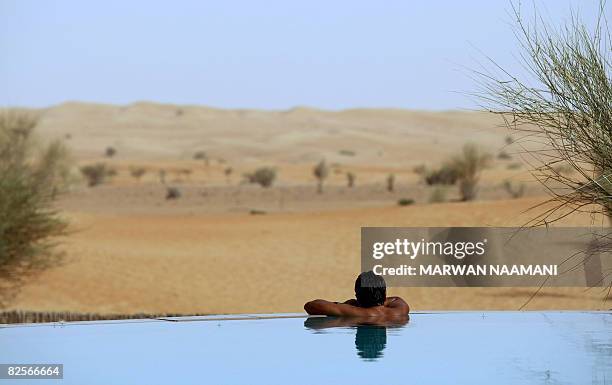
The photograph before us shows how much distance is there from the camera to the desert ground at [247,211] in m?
24.5

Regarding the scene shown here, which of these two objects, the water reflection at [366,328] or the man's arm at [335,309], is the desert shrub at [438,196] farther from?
the water reflection at [366,328]

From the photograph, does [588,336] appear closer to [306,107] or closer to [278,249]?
[278,249]

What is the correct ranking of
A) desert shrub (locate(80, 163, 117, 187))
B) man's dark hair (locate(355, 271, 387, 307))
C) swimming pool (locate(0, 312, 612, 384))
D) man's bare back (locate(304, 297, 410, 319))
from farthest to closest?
desert shrub (locate(80, 163, 117, 187)), man's bare back (locate(304, 297, 410, 319)), man's dark hair (locate(355, 271, 387, 307)), swimming pool (locate(0, 312, 612, 384))

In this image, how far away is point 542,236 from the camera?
2531cm

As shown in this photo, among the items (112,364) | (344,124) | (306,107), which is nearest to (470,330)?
(112,364)

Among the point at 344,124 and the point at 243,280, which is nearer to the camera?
the point at 243,280

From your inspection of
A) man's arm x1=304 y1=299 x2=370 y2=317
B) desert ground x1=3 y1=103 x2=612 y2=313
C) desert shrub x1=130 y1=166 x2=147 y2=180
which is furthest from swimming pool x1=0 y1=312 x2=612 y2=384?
desert shrub x1=130 y1=166 x2=147 y2=180

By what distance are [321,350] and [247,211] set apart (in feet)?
137

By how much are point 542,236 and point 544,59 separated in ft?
55.0

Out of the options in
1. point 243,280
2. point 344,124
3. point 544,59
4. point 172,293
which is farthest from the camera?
point 344,124

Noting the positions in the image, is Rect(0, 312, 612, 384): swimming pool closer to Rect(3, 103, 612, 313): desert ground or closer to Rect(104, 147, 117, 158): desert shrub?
Rect(3, 103, 612, 313): desert ground

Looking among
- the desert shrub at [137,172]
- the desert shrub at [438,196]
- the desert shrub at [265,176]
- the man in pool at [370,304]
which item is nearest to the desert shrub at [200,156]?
the desert shrub at [137,172]

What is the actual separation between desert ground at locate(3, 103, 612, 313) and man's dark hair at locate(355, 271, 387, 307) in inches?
64.9

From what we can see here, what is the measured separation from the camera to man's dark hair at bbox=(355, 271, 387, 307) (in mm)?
10414
